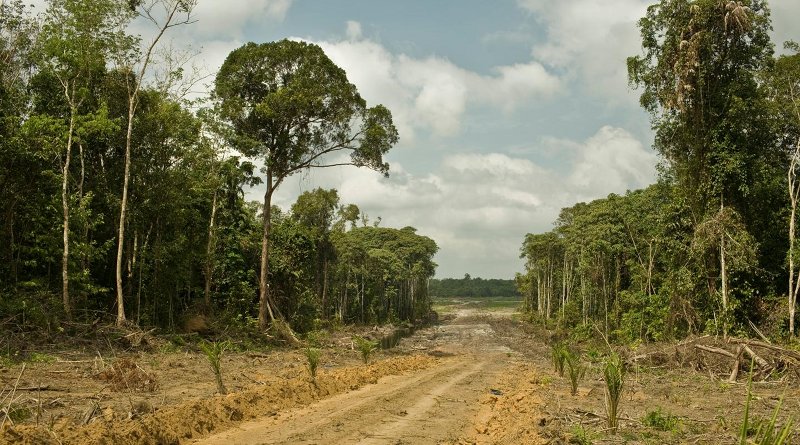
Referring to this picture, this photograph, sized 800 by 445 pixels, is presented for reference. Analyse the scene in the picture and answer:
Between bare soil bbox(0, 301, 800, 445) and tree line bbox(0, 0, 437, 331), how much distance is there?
514 cm

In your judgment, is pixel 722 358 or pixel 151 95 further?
pixel 151 95

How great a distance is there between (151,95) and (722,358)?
2060cm

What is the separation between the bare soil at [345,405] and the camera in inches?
312

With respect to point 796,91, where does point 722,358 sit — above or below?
below

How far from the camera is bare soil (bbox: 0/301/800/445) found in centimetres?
793

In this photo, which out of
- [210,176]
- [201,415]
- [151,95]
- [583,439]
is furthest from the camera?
[210,176]

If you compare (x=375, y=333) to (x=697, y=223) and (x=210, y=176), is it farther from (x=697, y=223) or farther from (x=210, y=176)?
(x=697, y=223)

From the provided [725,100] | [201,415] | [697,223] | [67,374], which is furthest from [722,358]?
[67,374]

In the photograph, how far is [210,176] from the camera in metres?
25.5

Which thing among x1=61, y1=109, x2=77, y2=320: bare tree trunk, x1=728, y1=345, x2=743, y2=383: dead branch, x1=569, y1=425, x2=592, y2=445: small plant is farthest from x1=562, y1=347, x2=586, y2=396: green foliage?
x1=61, y1=109, x2=77, y2=320: bare tree trunk

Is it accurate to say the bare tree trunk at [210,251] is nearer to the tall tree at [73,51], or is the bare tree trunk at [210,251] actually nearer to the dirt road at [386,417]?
the tall tree at [73,51]

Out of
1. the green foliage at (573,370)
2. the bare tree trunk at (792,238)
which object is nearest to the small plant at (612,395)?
the green foliage at (573,370)

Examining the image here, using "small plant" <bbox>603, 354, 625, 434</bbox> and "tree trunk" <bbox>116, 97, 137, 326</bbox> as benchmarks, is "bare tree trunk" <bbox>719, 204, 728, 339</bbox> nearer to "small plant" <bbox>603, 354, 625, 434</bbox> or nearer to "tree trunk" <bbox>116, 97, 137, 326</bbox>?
"small plant" <bbox>603, 354, 625, 434</bbox>

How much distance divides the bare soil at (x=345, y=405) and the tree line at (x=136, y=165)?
16.9 ft
